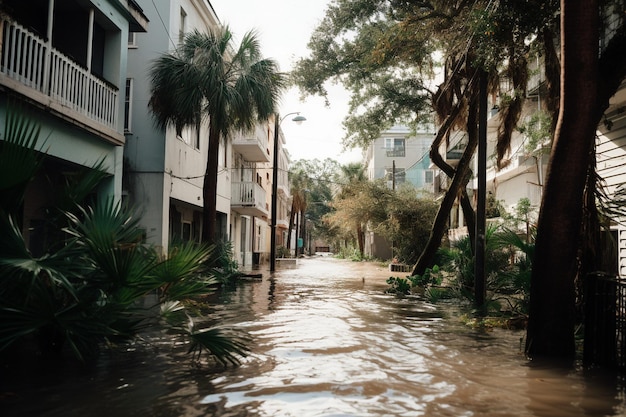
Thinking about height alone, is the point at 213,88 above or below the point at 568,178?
above

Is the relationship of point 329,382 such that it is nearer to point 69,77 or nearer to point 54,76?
point 54,76

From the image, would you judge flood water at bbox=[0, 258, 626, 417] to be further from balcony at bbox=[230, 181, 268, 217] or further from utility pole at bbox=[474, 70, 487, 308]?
balcony at bbox=[230, 181, 268, 217]

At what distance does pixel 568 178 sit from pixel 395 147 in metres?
54.5

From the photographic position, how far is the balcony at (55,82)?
29.0ft

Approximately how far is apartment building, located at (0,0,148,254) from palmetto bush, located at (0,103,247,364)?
2.96m

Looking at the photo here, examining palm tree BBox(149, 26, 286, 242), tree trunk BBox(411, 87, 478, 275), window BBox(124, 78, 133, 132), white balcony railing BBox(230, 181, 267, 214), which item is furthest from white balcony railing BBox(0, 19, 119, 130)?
white balcony railing BBox(230, 181, 267, 214)

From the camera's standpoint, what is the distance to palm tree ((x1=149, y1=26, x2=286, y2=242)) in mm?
15234

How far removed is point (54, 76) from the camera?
1005 cm

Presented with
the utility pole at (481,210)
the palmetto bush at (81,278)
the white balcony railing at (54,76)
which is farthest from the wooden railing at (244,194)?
the palmetto bush at (81,278)

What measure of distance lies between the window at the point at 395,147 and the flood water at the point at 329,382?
52.4 meters

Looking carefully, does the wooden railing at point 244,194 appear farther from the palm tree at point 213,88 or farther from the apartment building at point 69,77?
the apartment building at point 69,77

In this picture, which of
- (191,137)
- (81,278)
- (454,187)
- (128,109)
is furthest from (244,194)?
(81,278)

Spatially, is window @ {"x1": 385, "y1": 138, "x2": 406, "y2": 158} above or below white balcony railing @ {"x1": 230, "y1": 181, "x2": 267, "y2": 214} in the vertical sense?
above

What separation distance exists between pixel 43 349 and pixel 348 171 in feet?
167
